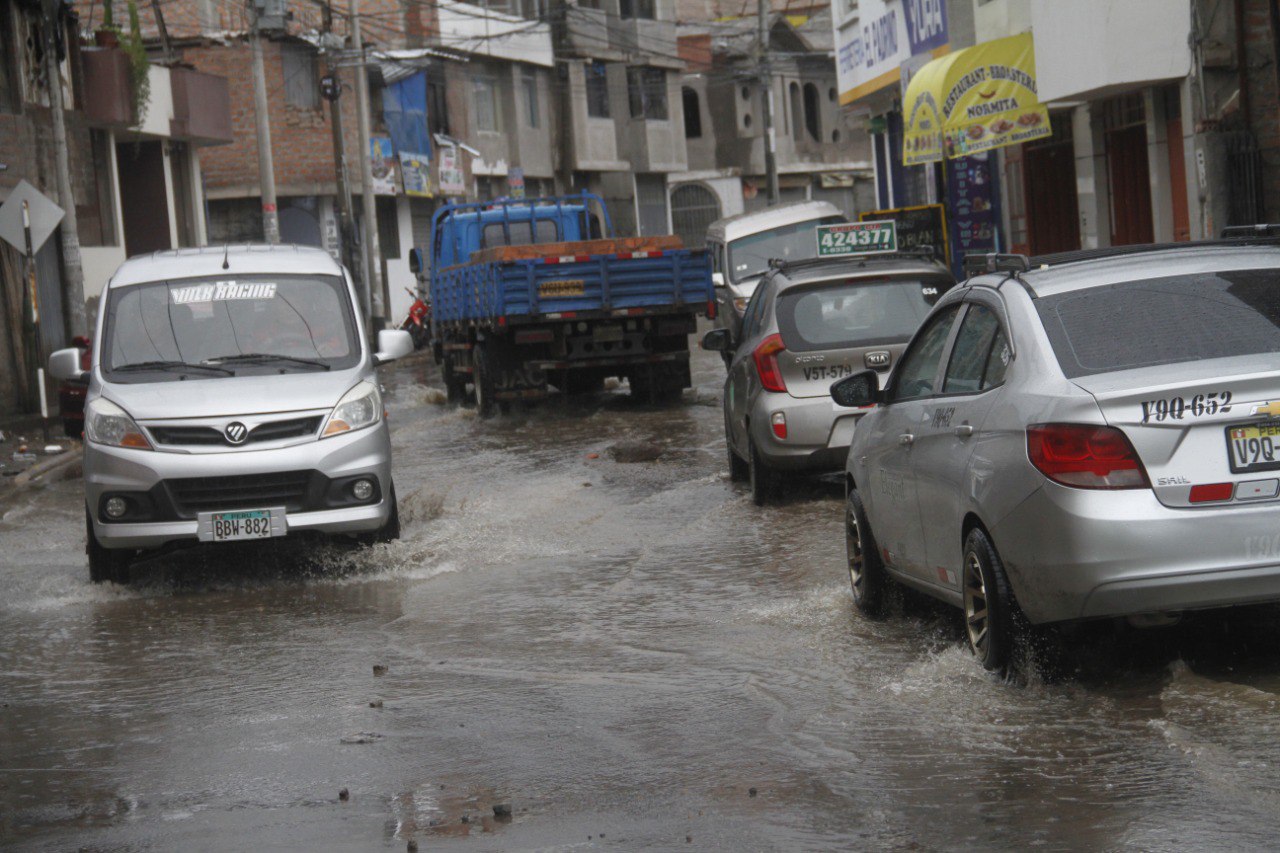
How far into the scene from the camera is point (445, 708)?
7164 mm

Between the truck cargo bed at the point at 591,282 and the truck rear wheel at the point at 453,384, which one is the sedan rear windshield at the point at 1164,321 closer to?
the truck cargo bed at the point at 591,282

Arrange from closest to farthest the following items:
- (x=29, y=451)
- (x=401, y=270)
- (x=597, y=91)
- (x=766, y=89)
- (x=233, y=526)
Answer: (x=233, y=526)
(x=29, y=451)
(x=401, y=270)
(x=766, y=89)
(x=597, y=91)

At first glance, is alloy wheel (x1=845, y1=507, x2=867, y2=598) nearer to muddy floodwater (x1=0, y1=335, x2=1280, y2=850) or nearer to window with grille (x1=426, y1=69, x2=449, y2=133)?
muddy floodwater (x1=0, y1=335, x2=1280, y2=850)

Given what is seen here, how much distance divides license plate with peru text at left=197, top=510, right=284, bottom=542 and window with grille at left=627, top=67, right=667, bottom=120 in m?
53.3

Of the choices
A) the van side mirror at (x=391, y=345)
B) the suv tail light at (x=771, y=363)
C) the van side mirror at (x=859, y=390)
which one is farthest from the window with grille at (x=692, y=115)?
the van side mirror at (x=859, y=390)

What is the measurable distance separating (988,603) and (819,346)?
6.11 meters

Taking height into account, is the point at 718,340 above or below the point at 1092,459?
above

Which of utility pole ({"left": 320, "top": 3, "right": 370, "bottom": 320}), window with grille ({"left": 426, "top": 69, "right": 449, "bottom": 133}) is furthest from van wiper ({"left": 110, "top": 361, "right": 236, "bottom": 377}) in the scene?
window with grille ({"left": 426, "top": 69, "right": 449, "bottom": 133})

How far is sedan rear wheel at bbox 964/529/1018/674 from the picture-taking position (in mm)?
6605

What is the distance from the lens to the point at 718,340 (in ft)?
48.8

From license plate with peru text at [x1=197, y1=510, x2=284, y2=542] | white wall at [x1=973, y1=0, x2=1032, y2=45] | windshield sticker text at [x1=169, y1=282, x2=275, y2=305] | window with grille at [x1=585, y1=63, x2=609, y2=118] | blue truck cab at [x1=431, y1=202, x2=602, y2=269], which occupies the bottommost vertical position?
license plate with peru text at [x1=197, y1=510, x2=284, y2=542]

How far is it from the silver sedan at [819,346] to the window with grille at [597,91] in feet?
157

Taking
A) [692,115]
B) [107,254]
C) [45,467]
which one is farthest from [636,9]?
[45,467]

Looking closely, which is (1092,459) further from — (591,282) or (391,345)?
(591,282)
